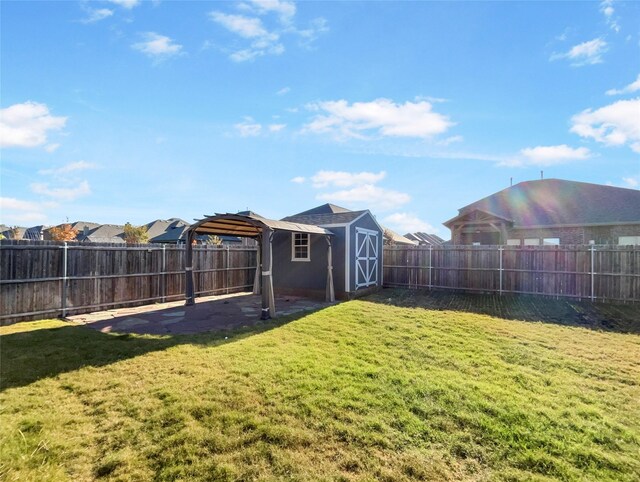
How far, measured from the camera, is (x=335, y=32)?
802 centimetres

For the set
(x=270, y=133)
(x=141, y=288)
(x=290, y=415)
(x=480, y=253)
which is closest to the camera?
(x=290, y=415)

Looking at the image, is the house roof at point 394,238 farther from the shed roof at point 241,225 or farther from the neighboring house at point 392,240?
the shed roof at point 241,225

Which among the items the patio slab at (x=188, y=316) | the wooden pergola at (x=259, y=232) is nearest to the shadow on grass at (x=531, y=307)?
the wooden pergola at (x=259, y=232)

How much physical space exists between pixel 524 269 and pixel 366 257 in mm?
5655

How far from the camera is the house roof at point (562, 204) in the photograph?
15.9 meters

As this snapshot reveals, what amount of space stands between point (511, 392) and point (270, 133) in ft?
32.2

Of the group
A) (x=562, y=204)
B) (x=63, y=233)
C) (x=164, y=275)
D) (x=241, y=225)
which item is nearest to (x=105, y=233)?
(x=63, y=233)

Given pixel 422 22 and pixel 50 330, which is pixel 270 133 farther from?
pixel 50 330

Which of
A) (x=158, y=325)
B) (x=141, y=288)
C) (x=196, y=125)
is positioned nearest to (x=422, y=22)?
(x=196, y=125)

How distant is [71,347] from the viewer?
213 inches

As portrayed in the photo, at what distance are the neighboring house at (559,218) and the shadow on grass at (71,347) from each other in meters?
14.0

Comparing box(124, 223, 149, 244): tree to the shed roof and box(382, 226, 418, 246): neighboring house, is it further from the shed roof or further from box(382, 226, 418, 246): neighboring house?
the shed roof

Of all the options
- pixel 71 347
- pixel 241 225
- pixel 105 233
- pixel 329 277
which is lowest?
pixel 71 347

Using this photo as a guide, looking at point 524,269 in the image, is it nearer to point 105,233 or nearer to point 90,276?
point 90,276
